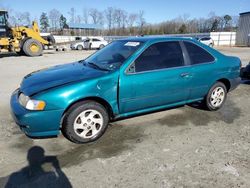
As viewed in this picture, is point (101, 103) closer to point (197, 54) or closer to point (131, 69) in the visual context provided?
point (131, 69)

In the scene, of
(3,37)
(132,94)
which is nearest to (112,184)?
(132,94)

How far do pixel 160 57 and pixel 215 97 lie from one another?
5.47 feet

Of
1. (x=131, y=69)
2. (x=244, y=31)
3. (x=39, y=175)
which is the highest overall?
(x=244, y=31)

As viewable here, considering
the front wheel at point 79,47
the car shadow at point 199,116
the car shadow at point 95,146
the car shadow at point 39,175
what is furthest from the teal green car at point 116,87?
the front wheel at point 79,47

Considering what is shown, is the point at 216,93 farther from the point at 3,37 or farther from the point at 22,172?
the point at 3,37

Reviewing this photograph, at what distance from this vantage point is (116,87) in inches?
147

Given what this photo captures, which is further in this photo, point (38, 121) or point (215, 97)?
point (215, 97)

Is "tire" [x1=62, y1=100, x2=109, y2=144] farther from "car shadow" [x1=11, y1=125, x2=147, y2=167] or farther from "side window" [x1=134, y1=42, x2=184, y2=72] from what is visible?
"side window" [x1=134, y1=42, x2=184, y2=72]

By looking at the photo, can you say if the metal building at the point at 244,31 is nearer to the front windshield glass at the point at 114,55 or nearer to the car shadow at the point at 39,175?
the front windshield glass at the point at 114,55

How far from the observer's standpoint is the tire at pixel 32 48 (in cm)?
1747

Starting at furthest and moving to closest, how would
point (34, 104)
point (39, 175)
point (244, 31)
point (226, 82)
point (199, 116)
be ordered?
point (244, 31)
point (226, 82)
point (199, 116)
point (34, 104)
point (39, 175)

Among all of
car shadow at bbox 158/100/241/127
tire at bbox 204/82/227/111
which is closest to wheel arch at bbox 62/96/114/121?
car shadow at bbox 158/100/241/127

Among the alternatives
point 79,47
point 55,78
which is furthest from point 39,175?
point 79,47

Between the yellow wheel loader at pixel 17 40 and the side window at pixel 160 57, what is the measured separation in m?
15.5
